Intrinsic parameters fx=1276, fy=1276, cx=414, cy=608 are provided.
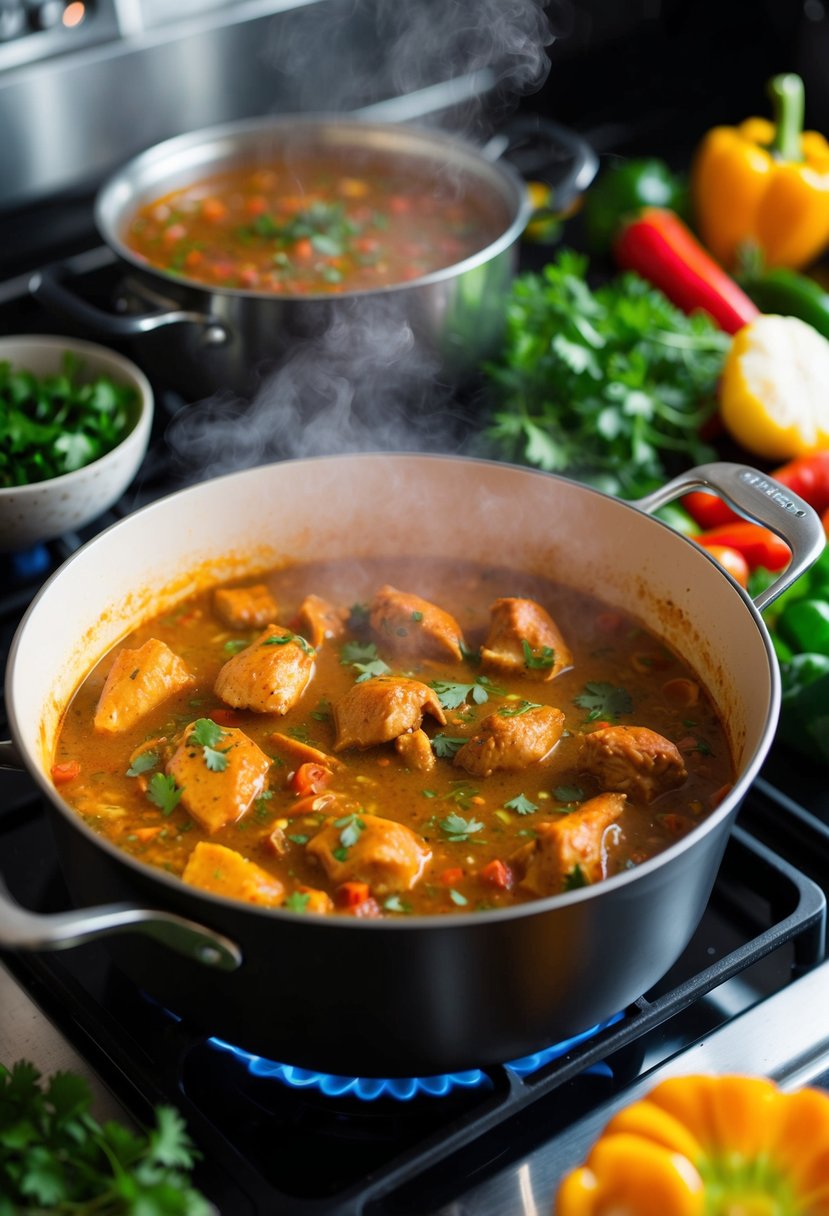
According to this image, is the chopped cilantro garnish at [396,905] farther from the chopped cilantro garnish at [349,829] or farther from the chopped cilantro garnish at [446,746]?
the chopped cilantro garnish at [446,746]

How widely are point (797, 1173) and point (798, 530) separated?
922 mm

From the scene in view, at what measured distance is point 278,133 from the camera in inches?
127

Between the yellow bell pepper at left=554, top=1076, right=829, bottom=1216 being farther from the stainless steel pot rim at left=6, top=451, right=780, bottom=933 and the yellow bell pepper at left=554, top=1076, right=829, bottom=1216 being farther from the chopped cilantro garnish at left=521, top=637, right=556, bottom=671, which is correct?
the chopped cilantro garnish at left=521, top=637, right=556, bottom=671

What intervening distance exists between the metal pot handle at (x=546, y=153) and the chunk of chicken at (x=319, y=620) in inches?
54.7

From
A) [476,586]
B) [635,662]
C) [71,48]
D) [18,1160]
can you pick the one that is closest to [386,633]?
[476,586]

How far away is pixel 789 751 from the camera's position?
2.21m

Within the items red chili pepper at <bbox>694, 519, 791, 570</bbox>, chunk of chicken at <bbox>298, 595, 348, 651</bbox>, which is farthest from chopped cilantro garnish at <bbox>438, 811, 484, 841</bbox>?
red chili pepper at <bbox>694, 519, 791, 570</bbox>

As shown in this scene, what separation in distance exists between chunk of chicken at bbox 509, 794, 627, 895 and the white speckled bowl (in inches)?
46.3

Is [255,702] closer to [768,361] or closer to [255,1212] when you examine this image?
[255,1212]

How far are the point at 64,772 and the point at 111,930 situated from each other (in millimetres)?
601

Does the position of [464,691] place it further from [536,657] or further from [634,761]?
[634,761]

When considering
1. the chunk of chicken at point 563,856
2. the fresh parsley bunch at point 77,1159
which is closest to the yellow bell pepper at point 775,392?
the chunk of chicken at point 563,856

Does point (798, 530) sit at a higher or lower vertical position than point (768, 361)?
higher

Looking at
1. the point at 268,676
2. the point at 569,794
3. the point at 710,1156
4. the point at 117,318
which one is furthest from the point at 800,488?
the point at 710,1156
